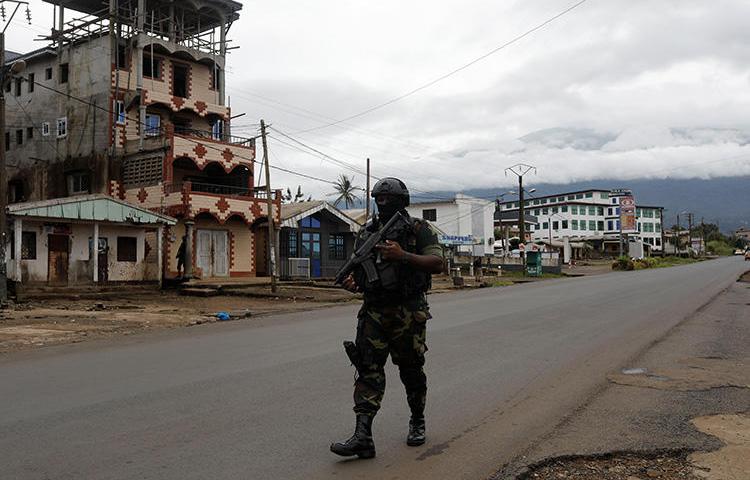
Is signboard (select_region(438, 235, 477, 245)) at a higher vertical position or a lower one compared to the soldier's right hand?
higher

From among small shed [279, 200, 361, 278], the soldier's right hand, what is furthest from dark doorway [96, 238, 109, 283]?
the soldier's right hand

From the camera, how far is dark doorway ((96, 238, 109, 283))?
24484mm

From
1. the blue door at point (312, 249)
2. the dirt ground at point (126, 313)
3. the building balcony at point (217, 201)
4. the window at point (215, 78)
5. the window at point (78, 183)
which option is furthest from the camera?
the blue door at point (312, 249)

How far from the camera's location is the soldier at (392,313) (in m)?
4.38

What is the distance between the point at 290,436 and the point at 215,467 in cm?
84

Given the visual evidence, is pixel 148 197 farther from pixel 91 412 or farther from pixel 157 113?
pixel 91 412

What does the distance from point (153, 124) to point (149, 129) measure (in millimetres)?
578

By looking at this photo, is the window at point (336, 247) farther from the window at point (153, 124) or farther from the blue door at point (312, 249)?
the window at point (153, 124)

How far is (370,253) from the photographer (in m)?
4.47

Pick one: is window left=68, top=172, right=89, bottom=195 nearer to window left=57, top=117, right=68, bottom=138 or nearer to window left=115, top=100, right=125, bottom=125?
window left=57, top=117, right=68, bottom=138

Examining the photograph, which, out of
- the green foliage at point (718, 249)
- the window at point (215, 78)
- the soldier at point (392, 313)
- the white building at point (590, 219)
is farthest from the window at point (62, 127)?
the green foliage at point (718, 249)

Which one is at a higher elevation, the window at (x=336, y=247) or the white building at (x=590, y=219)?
the white building at (x=590, y=219)

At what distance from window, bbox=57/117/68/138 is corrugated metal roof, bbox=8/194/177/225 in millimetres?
12536

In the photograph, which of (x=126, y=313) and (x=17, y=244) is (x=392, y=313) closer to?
(x=126, y=313)
